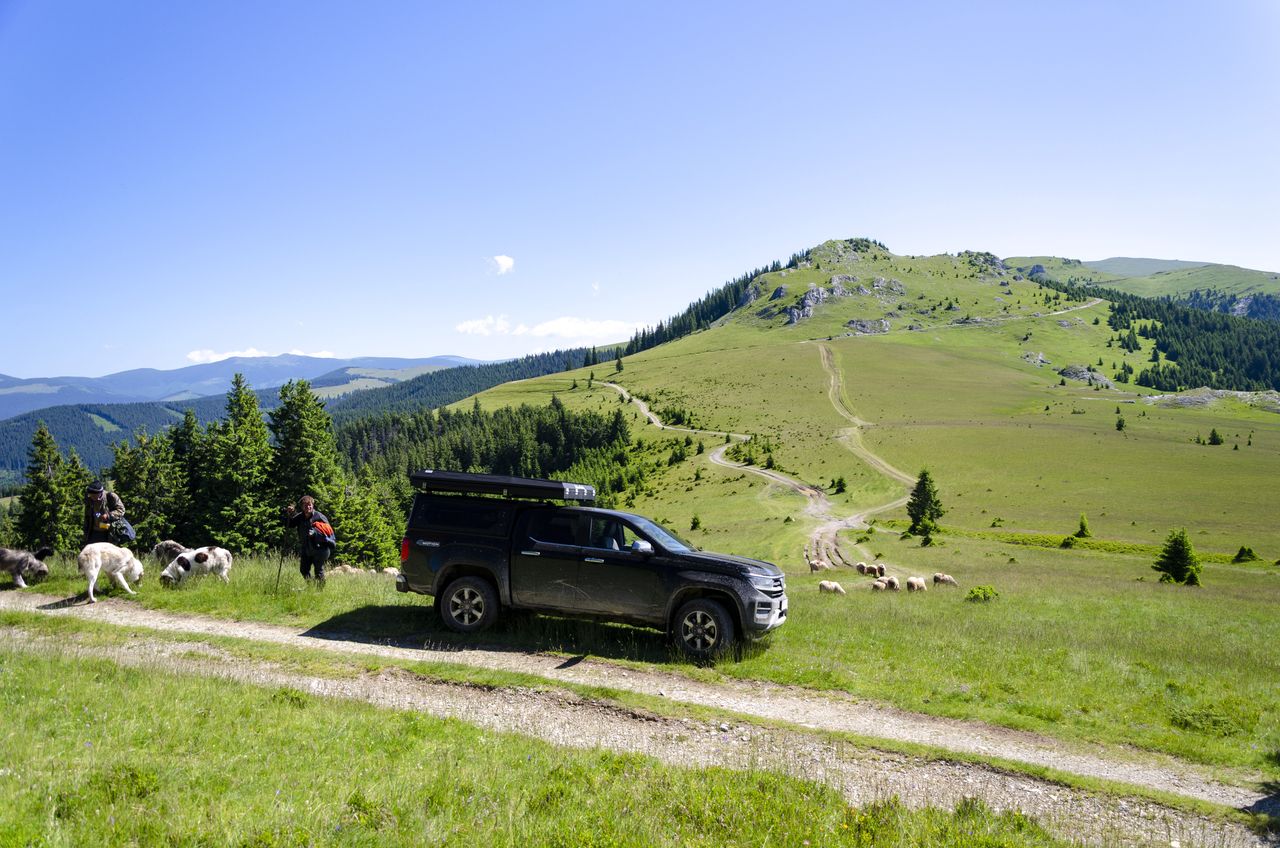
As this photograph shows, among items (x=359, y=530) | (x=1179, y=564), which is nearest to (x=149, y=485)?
(x=359, y=530)

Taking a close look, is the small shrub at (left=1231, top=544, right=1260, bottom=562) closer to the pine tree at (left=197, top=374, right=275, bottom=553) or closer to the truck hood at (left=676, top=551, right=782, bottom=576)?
the truck hood at (left=676, top=551, right=782, bottom=576)

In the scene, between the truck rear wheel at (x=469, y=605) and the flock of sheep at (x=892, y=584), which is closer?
the truck rear wheel at (x=469, y=605)

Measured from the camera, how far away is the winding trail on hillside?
23.6 feet

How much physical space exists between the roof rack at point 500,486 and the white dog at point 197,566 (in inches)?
289

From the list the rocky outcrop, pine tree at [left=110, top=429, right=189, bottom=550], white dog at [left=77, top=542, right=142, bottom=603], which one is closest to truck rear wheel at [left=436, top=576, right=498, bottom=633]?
white dog at [left=77, top=542, right=142, bottom=603]

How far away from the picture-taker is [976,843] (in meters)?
5.80

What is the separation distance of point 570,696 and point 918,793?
489cm

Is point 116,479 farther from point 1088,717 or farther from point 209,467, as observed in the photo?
point 1088,717

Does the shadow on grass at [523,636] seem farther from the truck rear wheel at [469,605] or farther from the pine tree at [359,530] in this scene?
the pine tree at [359,530]

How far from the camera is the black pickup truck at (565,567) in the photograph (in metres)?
11.6

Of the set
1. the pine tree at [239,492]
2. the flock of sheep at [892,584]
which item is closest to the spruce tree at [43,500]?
the pine tree at [239,492]

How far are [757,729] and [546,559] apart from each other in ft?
16.8

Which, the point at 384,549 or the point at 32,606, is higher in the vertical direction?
the point at 32,606

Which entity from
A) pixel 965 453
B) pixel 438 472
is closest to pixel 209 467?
pixel 438 472
